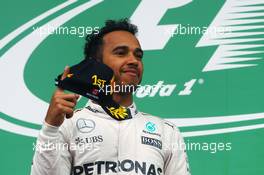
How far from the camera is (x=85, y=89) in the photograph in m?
1.45

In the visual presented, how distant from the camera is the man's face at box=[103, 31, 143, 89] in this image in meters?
1.84

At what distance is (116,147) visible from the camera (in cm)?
173

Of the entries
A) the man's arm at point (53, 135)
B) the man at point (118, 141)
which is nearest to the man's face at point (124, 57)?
the man at point (118, 141)

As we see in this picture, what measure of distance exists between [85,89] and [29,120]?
890 millimetres

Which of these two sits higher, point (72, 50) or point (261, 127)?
point (72, 50)

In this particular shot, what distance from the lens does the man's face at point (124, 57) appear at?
1.84 m

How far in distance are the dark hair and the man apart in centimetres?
3

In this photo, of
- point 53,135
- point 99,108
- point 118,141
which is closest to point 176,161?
point 118,141

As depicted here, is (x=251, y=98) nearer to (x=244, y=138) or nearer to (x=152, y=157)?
(x=244, y=138)

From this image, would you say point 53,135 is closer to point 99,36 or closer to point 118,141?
point 118,141

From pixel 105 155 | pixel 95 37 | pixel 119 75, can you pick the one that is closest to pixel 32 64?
pixel 95 37

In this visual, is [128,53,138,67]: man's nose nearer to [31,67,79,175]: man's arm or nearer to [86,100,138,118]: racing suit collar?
[86,100,138,118]: racing suit collar

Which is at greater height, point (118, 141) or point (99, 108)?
point (99, 108)

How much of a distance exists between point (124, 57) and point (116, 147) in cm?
31
